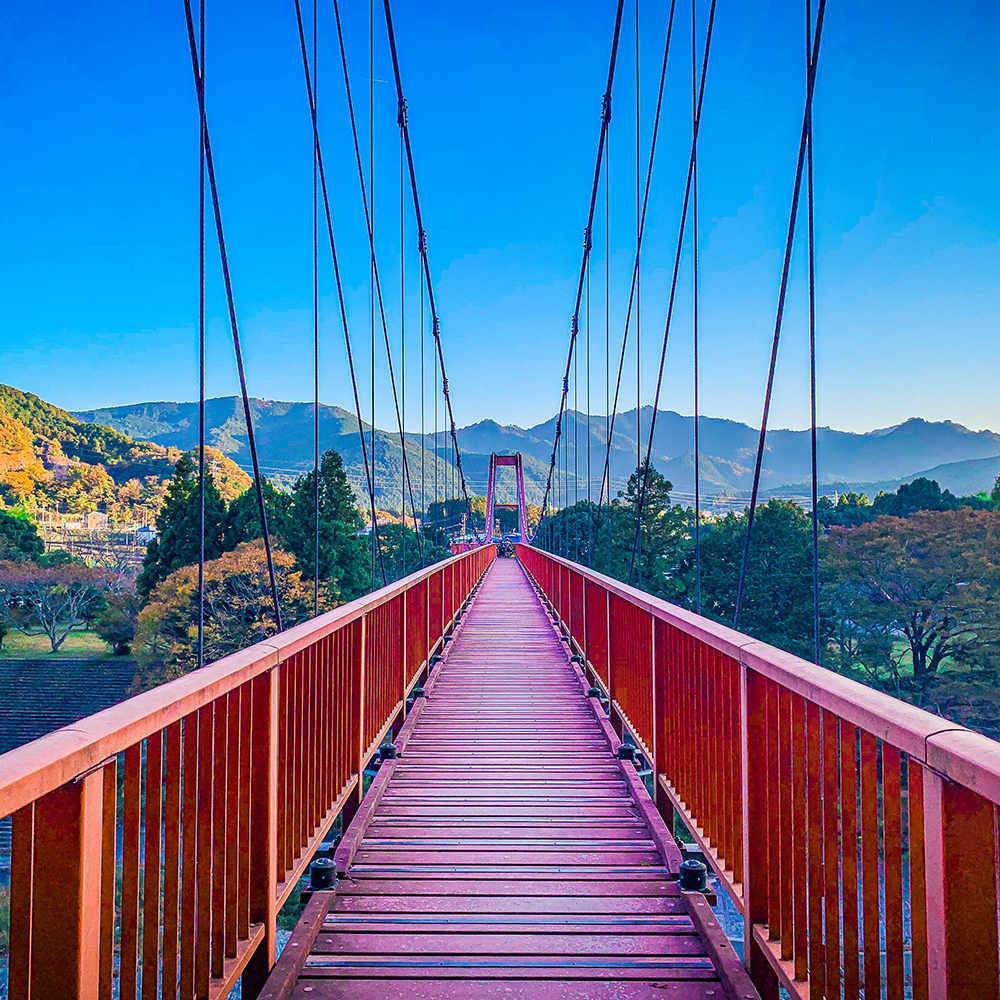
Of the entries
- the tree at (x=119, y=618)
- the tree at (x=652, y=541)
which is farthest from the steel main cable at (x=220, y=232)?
the tree at (x=652, y=541)

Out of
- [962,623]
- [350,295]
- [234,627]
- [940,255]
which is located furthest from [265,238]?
[962,623]

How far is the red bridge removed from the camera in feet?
3.17

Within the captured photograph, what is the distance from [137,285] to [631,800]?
56.5 m

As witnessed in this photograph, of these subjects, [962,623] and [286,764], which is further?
[962,623]

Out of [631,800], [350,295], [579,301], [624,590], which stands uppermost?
[350,295]

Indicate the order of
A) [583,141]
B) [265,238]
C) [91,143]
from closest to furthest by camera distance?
[583,141] → [91,143] → [265,238]

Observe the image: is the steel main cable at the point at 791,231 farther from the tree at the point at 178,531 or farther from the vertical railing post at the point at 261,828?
the tree at the point at 178,531

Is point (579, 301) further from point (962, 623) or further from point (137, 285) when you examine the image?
point (137, 285)

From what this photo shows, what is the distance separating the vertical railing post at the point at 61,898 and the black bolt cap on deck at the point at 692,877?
177 centimetres

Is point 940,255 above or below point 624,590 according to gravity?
above

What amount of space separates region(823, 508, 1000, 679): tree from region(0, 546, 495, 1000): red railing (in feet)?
97.4

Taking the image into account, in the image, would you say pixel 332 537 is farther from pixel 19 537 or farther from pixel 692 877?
pixel 692 877

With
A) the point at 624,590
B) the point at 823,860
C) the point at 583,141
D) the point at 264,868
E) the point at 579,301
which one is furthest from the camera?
the point at 583,141

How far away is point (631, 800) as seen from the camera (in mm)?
3160
